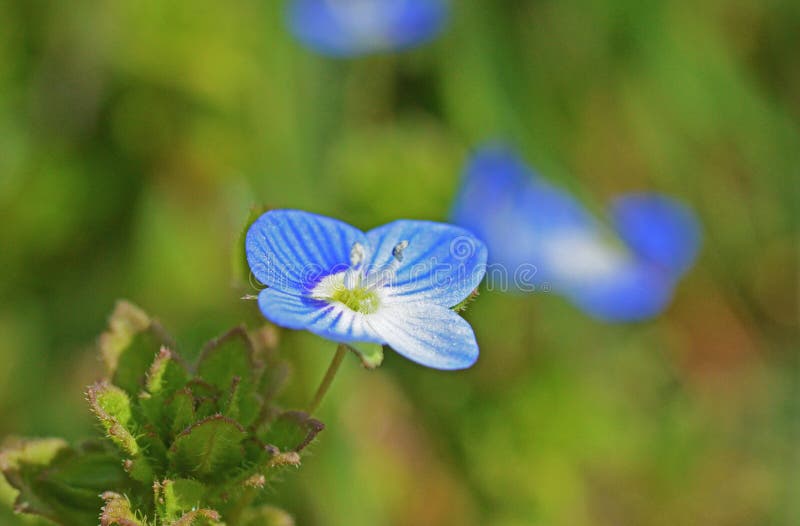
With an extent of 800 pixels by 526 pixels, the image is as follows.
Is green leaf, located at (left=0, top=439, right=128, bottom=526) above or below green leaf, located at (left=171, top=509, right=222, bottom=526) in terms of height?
below

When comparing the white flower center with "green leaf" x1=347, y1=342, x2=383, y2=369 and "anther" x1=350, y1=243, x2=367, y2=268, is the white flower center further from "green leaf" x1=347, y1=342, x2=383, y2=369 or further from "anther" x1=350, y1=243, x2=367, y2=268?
"green leaf" x1=347, y1=342, x2=383, y2=369

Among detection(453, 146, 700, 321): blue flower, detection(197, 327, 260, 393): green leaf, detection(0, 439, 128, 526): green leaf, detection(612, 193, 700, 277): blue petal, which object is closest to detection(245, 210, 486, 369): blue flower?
detection(197, 327, 260, 393): green leaf

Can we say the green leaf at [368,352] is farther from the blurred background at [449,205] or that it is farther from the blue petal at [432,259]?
the blurred background at [449,205]

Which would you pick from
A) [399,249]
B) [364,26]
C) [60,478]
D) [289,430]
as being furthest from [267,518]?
[364,26]

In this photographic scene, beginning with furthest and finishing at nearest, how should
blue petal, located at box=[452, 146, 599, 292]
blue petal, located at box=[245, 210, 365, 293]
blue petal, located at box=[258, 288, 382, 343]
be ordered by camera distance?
blue petal, located at box=[452, 146, 599, 292]
blue petal, located at box=[245, 210, 365, 293]
blue petal, located at box=[258, 288, 382, 343]

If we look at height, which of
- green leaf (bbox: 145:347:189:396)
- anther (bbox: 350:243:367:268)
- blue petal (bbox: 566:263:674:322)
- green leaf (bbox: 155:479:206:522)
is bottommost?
blue petal (bbox: 566:263:674:322)

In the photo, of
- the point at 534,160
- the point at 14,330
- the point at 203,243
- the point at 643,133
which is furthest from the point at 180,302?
the point at 643,133
